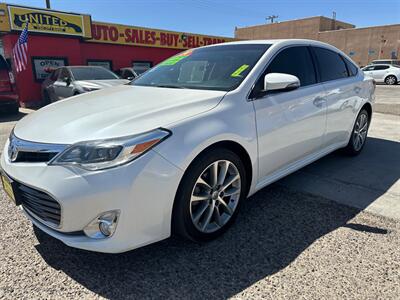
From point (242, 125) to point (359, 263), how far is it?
52.1 inches

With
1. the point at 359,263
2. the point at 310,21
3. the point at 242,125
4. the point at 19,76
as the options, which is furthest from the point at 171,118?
the point at 310,21

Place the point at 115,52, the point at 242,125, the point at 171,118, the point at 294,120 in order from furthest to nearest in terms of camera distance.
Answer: the point at 115,52, the point at 294,120, the point at 242,125, the point at 171,118

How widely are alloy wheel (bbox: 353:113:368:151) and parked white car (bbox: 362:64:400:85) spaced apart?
2022 centimetres

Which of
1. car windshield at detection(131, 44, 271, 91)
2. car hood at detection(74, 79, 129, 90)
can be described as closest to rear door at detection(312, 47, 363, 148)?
car windshield at detection(131, 44, 271, 91)

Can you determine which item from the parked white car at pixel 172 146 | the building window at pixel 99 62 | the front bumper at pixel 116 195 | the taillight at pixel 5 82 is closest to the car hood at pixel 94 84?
the taillight at pixel 5 82

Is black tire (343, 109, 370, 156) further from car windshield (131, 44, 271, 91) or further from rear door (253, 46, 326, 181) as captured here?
car windshield (131, 44, 271, 91)

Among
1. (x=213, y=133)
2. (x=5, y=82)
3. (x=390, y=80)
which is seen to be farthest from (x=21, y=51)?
(x=390, y=80)

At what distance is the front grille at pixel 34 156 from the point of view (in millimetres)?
2041

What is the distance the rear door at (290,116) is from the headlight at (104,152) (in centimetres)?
Result: 114

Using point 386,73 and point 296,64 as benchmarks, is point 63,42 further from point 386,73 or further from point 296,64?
point 386,73

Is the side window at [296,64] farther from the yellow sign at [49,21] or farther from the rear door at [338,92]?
the yellow sign at [49,21]

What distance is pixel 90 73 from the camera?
346 inches

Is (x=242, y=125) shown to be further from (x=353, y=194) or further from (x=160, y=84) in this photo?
(x=353, y=194)

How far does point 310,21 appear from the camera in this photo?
5316 cm
